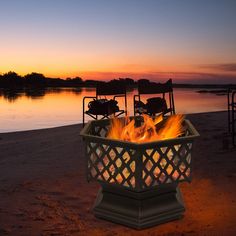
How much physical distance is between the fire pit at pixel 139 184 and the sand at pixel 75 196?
0.09m

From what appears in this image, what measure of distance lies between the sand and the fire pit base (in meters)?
0.06

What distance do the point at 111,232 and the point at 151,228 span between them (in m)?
0.33

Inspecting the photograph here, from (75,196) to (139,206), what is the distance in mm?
Answer: 1025

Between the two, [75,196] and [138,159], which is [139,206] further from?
[75,196]

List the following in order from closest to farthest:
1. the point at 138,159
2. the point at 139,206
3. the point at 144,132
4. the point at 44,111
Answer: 1. the point at 138,159
2. the point at 139,206
3. the point at 144,132
4. the point at 44,111

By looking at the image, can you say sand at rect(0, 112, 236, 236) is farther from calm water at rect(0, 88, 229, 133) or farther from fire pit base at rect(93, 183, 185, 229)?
calm water at rect(0, 88, 229, 133)

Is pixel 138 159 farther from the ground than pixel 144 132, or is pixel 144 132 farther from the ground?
pixel 144 132

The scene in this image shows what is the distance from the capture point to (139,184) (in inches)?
110

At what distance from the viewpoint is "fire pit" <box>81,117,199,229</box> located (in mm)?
2801

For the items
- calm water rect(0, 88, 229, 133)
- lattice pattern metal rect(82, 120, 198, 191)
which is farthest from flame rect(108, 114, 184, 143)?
calm water rect(0, 88, 229, 133)

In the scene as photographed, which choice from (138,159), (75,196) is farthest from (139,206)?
(75,196)

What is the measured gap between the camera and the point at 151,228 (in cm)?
298

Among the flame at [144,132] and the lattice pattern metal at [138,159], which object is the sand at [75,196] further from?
the flame at [144,132]

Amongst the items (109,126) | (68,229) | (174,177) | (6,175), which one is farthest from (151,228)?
(6,175)
